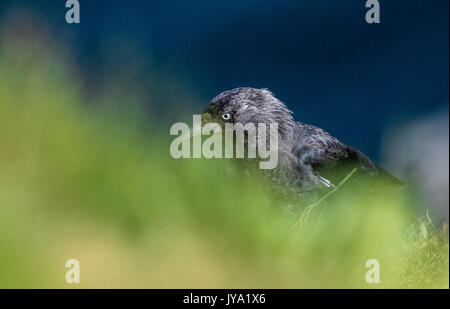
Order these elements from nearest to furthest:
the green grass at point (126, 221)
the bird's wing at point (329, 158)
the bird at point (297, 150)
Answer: the green grass at point (126, 221), the bird at point (297, 150), the bird's wing at point (329, 158)

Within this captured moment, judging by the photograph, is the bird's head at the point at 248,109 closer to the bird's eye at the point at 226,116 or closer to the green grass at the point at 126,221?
the bird's eye at the point at 226,116

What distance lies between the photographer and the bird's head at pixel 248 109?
2816 millimetres

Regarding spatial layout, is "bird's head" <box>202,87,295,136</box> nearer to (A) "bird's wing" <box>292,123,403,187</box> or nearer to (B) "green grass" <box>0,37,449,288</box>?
(A) "bird's wing" <box>292,123,403,187</box>

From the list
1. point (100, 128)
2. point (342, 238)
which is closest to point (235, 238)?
point (342, 238)

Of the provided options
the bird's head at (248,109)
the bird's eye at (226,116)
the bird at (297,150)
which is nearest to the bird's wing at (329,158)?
the bird at (297,150)

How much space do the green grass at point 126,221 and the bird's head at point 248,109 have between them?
103cm

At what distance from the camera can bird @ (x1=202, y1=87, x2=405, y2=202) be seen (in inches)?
105

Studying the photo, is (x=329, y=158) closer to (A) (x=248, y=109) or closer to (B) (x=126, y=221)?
(A) (x=248, y=109)

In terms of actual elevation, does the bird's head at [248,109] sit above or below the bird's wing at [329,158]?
above

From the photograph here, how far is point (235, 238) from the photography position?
166 cm

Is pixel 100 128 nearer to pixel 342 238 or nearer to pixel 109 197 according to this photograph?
pixel 109 197

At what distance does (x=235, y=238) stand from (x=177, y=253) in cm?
19

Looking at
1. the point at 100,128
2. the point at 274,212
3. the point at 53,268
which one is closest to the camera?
the point at 53,268

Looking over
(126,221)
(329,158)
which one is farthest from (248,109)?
(126,221)
